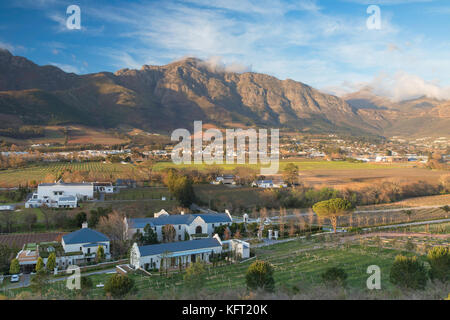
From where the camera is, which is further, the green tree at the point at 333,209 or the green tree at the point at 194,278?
the green tree at the point at 333,209

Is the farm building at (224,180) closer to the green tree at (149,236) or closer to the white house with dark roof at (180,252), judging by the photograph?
the green tree at (149,236)

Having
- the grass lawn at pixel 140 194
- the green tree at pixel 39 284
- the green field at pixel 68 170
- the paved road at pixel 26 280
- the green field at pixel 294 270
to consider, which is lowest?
the paved road at pixel 26 280

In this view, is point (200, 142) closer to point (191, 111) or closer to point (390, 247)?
point (390, 247)

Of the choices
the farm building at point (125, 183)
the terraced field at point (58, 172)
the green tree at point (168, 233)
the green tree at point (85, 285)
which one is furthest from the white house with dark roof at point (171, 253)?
the terraced field at point (58, 172)

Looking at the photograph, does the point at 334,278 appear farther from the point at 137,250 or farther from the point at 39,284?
the point at 39,284

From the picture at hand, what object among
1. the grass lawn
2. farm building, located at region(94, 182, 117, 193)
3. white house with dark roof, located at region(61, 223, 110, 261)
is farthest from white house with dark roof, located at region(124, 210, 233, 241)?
farm building, located at region(94, 182, 117, 193)

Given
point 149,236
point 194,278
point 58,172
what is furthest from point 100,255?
point 58,172
